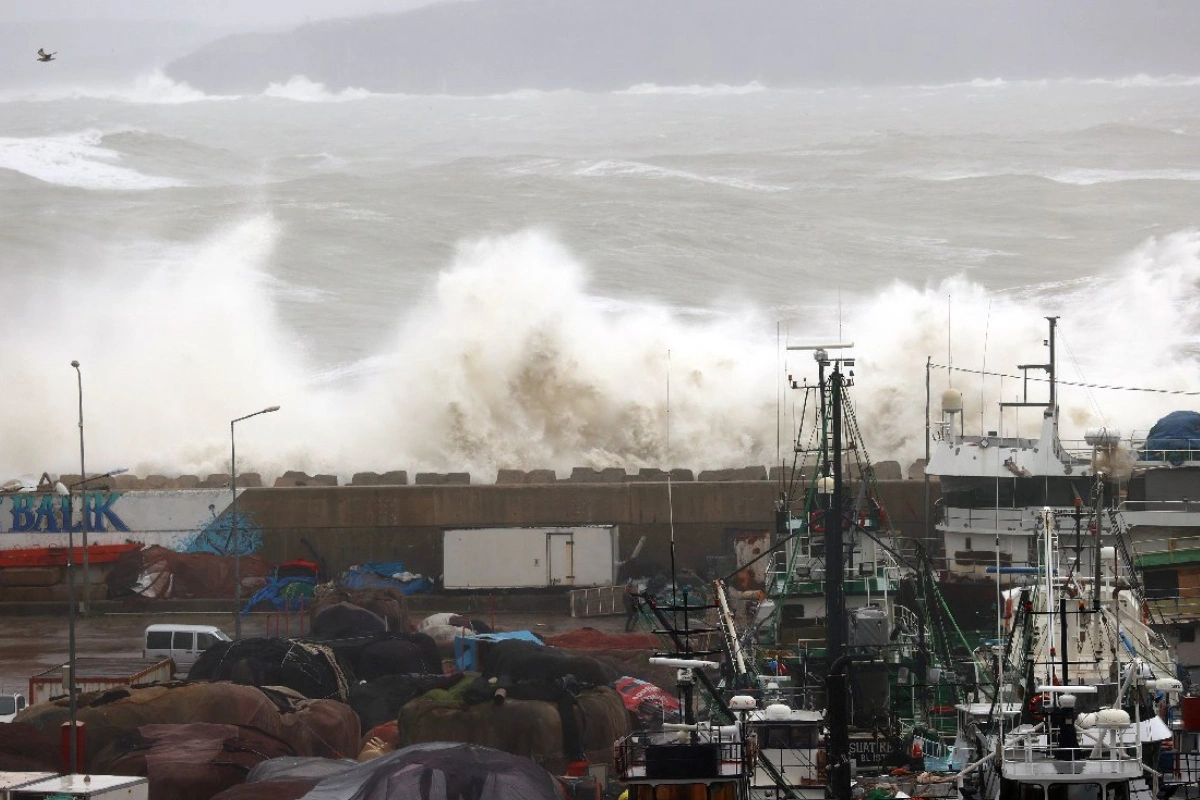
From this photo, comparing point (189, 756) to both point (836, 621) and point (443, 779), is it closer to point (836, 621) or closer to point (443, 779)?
point (443, 779)

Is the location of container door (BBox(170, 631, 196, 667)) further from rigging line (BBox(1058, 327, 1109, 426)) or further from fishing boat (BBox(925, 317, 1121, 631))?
rigging line (BBox(1058, 327, 1109, 426))

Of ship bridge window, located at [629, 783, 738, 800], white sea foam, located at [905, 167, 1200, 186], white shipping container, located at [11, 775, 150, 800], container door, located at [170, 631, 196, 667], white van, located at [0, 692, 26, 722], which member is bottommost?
white van, located at [0, 692, 26, 722]

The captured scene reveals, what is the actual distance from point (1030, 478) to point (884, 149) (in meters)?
83.8

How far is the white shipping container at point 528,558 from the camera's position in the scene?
31.1 metres

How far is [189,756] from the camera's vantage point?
58.1 feet

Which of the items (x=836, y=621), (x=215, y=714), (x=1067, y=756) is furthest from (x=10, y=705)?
(x=1067, y=756)

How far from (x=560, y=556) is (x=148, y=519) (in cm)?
706

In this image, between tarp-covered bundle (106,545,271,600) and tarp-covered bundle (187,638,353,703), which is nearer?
tarp-covered bundle (187,638,353,703)

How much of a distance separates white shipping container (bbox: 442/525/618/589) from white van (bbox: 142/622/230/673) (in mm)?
6161

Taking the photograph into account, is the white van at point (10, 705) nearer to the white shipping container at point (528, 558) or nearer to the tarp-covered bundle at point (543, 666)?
the tarp-covered bundle at point (543, 666)

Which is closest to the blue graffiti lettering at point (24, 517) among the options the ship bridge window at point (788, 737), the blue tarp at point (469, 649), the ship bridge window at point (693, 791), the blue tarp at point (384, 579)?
the blue tarp at point (384, 579)

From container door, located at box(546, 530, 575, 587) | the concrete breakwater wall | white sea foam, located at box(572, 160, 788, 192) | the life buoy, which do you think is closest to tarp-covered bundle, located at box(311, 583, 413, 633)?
container door, located at box(546, 530, 575, 587)

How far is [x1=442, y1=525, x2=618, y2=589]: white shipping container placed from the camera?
31.1m

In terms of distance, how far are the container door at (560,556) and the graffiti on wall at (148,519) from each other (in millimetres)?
5052
